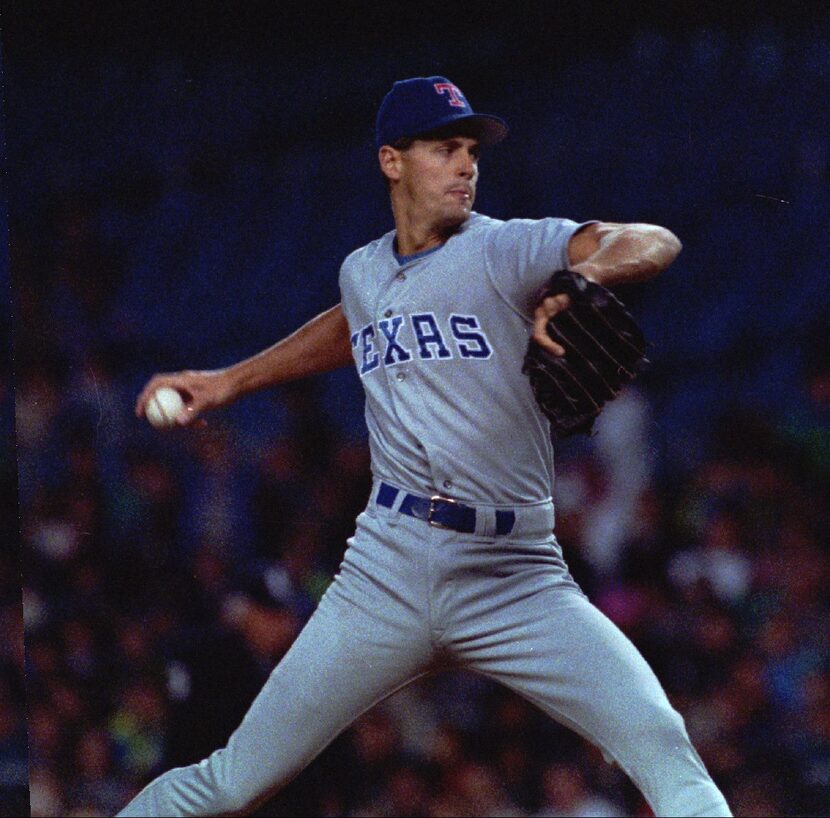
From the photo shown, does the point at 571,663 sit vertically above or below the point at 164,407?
below

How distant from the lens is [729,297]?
146 inches

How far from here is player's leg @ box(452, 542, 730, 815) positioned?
2.04 m

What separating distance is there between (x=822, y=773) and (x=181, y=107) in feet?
9.08

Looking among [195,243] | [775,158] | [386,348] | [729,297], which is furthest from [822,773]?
[195,243]

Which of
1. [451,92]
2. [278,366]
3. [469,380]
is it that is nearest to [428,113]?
[451,92]

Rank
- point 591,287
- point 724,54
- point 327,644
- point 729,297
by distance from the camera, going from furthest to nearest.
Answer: point 729,297 → point 724,54 → point 327,644 → point 591,287

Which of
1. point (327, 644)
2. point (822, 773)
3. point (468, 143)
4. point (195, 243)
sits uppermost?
point (468, 143)

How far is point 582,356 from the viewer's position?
6.61 feet

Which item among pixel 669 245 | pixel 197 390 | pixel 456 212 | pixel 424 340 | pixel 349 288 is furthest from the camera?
pixel 197 390

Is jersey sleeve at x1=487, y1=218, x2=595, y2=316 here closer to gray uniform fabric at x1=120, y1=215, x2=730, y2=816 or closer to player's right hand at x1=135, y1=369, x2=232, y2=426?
gray uniform fabric at x1=120, y1=215, x2=730, y2=816

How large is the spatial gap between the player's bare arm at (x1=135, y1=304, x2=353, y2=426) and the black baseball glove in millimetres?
851

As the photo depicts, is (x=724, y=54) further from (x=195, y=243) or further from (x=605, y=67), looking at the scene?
(x=195, y=243)

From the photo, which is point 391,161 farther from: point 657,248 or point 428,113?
point 657,248

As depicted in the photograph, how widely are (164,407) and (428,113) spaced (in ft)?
2.81
